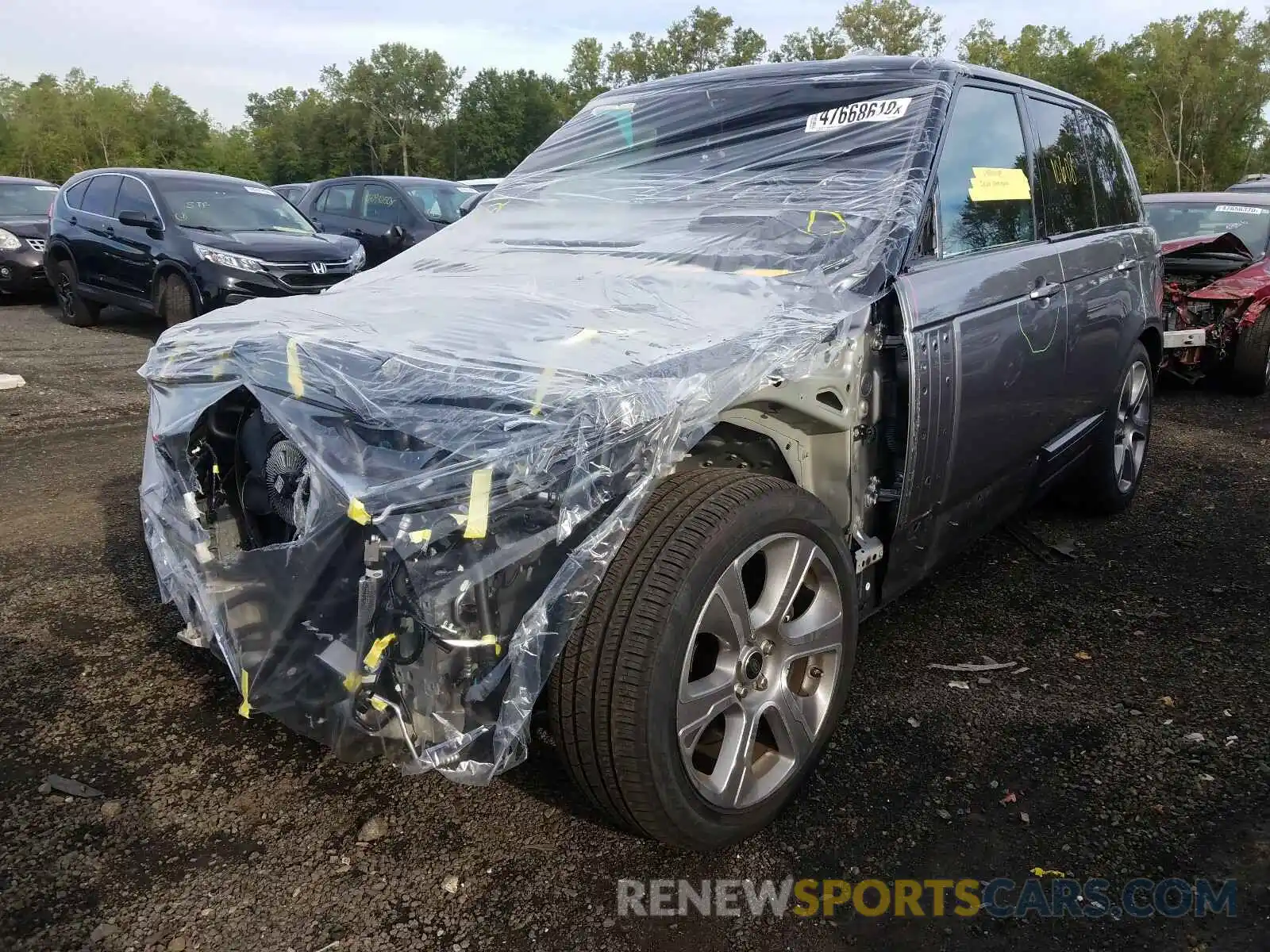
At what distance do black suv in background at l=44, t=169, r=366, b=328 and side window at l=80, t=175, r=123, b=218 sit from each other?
0.01 metres

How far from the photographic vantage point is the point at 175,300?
27.6ft

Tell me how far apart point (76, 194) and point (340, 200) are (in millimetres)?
2817

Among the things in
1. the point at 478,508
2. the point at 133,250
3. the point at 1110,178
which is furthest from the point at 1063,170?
the point at 133,250

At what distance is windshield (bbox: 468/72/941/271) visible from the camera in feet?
8.96

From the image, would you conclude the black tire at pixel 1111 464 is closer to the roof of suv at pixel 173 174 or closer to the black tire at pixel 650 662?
the black tire at pixel 650 662

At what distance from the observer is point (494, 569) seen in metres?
1.75

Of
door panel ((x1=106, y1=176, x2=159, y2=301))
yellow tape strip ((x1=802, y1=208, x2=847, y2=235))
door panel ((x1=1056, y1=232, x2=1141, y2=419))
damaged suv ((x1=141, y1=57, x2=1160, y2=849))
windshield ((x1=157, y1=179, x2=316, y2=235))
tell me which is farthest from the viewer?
windshield ((x1=157, y1=179, x2=316, y2=235))

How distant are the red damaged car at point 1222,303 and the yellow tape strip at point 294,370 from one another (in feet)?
21.1

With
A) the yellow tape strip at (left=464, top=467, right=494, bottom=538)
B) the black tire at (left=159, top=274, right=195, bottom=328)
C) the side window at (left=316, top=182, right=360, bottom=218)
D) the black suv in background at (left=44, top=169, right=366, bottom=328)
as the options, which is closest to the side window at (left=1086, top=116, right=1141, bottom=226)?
the yellow tape strip at (left=464, top=467, right=494, bottom=538)

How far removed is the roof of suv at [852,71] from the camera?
297cm

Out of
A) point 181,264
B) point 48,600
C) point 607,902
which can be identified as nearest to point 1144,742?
point 607,902

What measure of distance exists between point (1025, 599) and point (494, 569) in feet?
8.19

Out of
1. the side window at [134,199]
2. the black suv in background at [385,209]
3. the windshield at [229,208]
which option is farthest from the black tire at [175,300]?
the black suv in background at [385,209]

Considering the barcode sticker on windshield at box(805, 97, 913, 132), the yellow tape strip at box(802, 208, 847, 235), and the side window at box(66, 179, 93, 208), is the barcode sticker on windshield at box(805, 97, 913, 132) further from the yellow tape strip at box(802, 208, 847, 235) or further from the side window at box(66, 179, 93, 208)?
the side window at box(66, 179, 93, 208)
